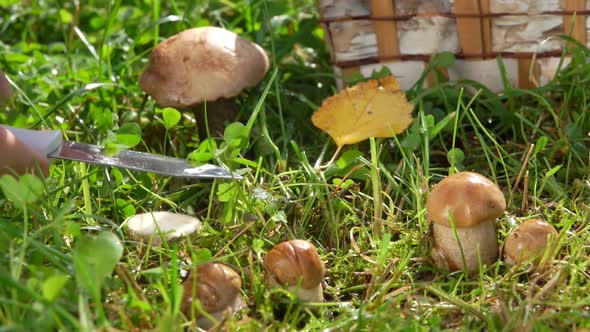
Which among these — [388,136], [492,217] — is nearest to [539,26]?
[388,136]

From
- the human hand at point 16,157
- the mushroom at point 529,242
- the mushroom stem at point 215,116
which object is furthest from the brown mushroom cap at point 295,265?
the mushroom stem at point 215,116

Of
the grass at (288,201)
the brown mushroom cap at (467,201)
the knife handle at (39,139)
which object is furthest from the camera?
the knife handle at (39,139)

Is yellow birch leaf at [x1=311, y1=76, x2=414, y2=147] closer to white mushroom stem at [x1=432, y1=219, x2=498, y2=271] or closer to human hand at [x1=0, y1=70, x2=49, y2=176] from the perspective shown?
white mushroom stem at [x1=432, y1=219, x2=498, y2=271]

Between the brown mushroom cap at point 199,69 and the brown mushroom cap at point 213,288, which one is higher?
the brown mushroom cap at point 199,69

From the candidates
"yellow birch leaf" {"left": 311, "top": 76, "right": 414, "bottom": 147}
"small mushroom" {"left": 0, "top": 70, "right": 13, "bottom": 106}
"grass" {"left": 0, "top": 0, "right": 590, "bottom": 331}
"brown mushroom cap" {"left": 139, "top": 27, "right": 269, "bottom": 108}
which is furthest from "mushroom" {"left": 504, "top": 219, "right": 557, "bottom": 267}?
"small mushroom" {"left": 0, "top": 70, "right": 13, "bottom": 106}

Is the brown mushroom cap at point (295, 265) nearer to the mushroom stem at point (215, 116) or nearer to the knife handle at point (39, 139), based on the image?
the knife handle at point (39, 139)

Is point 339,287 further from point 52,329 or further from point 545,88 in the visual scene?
point 545,88

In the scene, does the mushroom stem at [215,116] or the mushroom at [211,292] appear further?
the mushroom stem at [215,116]
